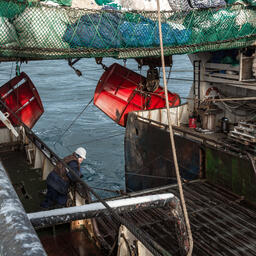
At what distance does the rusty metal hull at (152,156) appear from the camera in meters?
10.8

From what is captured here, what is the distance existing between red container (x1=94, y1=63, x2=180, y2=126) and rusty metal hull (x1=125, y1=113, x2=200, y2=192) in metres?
1.03

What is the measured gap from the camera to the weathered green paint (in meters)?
8.34

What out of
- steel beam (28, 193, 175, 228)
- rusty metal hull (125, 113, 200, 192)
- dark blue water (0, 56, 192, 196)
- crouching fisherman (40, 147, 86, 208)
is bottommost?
dark blue water (0, 56, 192, 196)

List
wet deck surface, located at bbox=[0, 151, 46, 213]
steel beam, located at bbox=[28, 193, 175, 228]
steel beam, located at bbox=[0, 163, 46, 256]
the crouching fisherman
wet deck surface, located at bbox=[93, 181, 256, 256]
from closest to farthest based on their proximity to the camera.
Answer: steel beam, located at bbox=[0, 163, 46, 256], steel beam, located at bbox=[28, 193, 175, 228], the crouching fisherman, wet deck surface, located at bbox=[93, 181, 256, 256], wet deck surface, located at bbox=[0, 151, 46, 213]

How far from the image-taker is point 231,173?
29.5 ft

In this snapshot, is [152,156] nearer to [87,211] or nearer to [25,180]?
[25,180]

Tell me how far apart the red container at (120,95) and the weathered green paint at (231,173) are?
575 cm

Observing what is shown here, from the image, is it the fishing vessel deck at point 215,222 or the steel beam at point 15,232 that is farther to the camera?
the fishing vessel deck at point 215,222

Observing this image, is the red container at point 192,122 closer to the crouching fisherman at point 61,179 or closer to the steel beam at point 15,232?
the crouching fisherman at point 61,179

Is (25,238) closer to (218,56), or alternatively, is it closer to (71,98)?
(218,56)

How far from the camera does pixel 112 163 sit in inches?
958

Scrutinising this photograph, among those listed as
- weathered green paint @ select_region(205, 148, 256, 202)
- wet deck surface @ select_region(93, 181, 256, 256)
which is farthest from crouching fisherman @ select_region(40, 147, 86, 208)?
weathered green paint @ select_region(205, 148, 256, 202)

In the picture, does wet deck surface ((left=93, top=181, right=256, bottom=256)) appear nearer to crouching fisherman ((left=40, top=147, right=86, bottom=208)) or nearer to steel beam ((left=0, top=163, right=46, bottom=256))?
crouching fisherman ((left=40, top=147, right=86, bottom=208))

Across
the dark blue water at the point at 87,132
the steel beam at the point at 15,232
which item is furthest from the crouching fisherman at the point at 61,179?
the dark blue water at the point at 87,132
